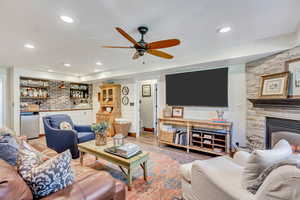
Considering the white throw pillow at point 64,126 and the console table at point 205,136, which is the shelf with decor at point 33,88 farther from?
the console table at point 205,136

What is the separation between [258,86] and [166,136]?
7.73ft

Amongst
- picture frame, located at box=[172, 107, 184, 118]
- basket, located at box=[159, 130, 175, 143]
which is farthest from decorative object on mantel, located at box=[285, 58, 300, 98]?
basket, located at box=[159, 130, 175, 143]

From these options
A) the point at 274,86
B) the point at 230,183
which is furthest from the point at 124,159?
the point at 274,86

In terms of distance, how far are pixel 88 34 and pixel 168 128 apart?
2.81m

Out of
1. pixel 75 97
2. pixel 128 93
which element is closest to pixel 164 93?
pixel 128 93

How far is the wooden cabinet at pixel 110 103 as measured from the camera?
5.14 meters

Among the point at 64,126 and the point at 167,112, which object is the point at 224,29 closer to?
the point at 167,112

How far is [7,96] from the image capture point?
4.45m

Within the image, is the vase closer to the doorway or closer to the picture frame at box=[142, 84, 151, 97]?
the doorway

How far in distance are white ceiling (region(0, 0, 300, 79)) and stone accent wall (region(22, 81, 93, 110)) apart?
2598 millimetres

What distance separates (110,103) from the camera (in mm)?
5312

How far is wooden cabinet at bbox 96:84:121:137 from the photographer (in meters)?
5.14

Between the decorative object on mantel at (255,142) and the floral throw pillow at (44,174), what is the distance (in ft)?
11.0

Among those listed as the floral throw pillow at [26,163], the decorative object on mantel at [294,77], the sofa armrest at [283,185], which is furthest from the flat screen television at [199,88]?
the floral throw pillow at [26,163]
